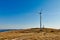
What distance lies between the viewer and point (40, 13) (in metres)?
46.0

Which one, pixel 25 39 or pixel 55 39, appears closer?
pixel 25 39

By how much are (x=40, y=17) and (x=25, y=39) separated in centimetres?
2405

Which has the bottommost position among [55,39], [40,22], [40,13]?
[55,39]

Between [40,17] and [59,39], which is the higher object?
[40,17]

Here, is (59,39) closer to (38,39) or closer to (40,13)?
(38,39)

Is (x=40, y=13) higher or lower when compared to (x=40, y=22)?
higher

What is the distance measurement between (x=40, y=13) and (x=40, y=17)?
1583mm

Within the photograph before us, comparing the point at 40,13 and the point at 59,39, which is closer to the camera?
the point at 59,39

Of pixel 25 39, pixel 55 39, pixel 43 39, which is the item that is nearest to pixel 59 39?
pixel 55 39

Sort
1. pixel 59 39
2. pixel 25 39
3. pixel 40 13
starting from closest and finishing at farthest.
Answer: pixel 25 39, pixel 59 39, pixel 40 13

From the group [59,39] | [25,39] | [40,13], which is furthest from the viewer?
[40,13]

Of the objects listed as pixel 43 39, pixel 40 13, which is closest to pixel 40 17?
→ pixel 40 13

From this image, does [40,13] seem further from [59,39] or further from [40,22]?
[59,39]

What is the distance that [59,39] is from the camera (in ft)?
81.5
